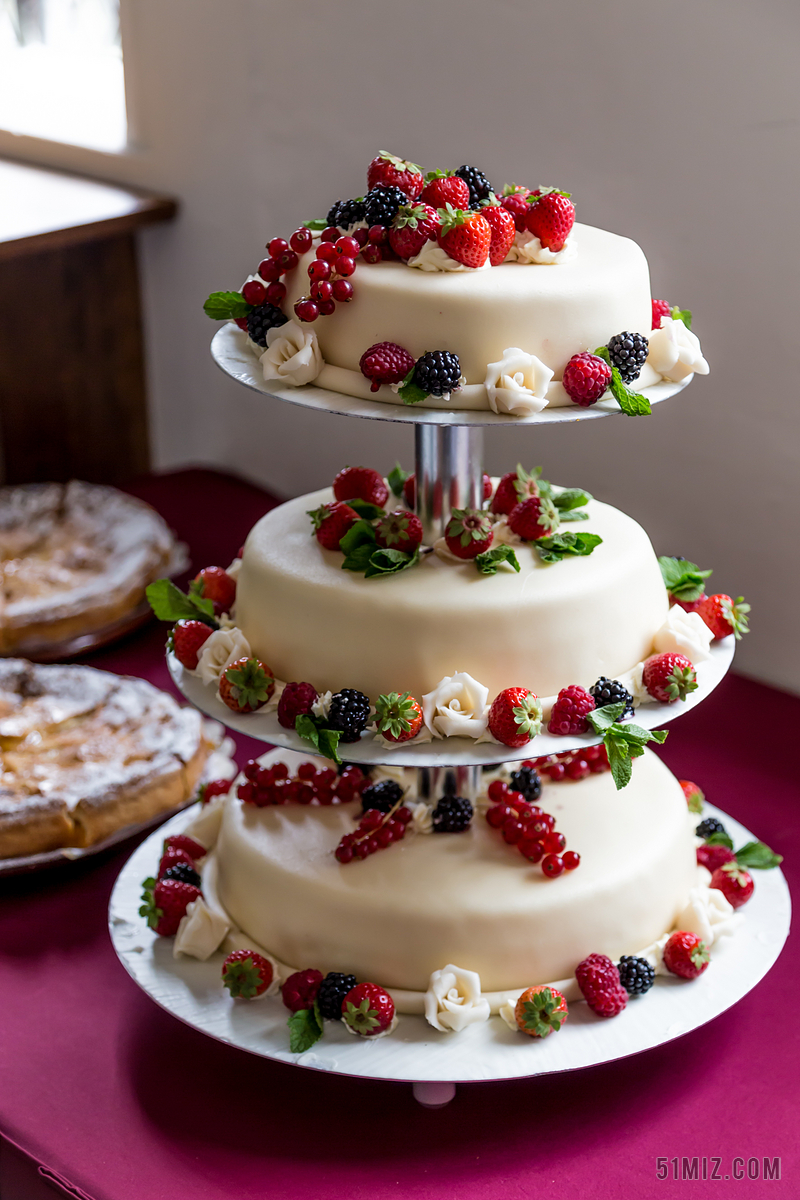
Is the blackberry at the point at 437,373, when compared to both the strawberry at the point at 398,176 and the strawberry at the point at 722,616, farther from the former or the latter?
the strawberry at the point at 722,616

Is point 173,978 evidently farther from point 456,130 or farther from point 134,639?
point 456,130

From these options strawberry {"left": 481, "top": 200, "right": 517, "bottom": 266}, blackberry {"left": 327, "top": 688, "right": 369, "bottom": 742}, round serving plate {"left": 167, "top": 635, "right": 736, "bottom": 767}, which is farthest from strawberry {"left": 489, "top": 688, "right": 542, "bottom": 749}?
strawberry {"left": 481, "top": 200, "right": 517, "bottom": 266}

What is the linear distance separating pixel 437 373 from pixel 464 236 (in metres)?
0.16

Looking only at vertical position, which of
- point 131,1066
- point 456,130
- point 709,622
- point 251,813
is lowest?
point 131,1066

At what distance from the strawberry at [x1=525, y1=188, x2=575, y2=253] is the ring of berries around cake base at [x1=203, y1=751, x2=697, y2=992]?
0.66 meters

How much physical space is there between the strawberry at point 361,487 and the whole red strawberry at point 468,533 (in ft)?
0.61

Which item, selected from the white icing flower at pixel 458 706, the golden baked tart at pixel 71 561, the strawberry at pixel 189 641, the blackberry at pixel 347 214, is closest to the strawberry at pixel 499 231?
the blackberry at pixel 347 214

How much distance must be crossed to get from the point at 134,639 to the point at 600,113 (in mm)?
1309

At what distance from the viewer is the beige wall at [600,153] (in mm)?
2127

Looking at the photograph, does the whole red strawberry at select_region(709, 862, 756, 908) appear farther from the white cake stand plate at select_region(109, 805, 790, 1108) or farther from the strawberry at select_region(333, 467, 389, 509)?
the strawberry at select_region(333, 467, 389, 509)

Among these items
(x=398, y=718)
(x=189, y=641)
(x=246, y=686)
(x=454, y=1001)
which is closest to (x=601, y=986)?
(x=454, y=1001)

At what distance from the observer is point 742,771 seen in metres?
2.13

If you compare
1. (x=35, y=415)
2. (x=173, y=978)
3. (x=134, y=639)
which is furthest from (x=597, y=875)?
(x=35, y=415)

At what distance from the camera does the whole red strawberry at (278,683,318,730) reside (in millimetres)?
1428
